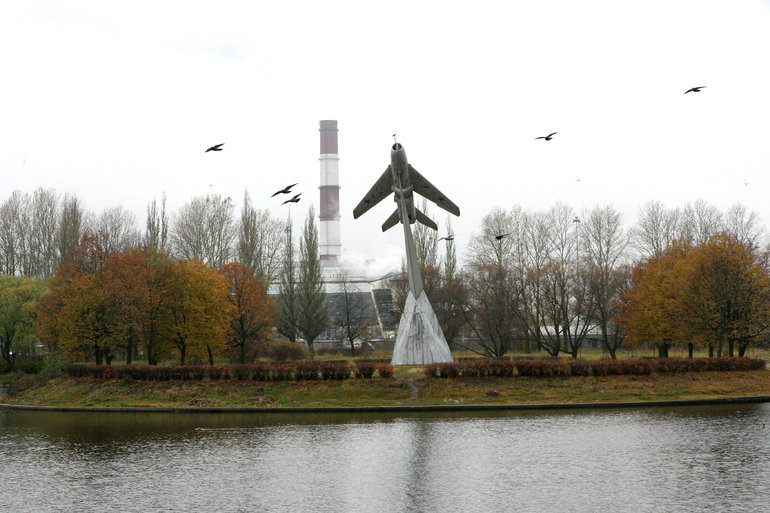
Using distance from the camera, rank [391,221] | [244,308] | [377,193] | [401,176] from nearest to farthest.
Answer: [401,176], [377,193], [391,221], [244,308]

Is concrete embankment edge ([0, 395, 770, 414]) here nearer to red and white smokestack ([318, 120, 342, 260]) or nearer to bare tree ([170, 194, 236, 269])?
bare tree ([170, 194, 236, 269])

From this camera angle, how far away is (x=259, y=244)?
5406 centimetres

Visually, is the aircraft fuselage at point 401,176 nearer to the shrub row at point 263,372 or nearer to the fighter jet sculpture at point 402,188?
the fighter jet sculpture at point 402,188

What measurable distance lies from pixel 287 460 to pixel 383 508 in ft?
14.3

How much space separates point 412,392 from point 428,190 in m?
10.9

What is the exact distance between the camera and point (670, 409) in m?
21.0

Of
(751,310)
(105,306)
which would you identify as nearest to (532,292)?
(751,310)

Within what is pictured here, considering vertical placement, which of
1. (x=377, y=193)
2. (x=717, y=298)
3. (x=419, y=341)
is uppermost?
(x=377, y=193)

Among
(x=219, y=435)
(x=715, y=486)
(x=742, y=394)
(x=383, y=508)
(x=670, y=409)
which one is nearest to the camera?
(x=383, y=508)

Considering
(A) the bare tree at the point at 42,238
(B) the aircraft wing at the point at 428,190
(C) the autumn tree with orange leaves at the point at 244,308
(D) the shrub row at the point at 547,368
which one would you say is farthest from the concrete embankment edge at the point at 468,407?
(A) the bare tree at the point at 42,238

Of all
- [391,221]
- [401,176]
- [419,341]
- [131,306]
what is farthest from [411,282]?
[131,306]

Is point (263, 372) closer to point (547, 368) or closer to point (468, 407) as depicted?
point (468, 407)

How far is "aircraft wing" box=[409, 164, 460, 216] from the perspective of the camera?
99.0 feet

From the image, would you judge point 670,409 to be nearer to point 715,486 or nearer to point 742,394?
point 742,394
